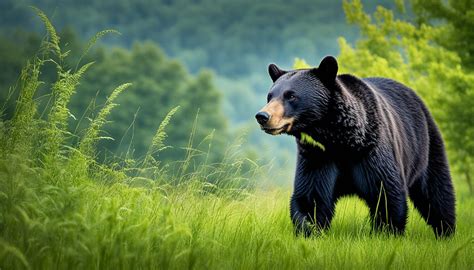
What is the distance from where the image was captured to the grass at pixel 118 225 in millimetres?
3725

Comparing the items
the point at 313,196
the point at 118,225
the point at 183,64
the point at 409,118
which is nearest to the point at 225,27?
the point at 183,64

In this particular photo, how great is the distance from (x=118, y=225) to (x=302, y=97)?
206cm

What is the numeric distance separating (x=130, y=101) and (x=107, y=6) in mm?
119390

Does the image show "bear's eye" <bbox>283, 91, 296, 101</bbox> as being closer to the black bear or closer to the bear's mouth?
the black bear

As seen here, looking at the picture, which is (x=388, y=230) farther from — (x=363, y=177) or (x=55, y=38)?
(x=55, y=38)

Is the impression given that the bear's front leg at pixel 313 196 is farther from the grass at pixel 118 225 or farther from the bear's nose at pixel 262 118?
the bear's nose at pixel 262 118

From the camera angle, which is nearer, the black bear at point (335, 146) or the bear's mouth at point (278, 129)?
the bear's mouth at point (278, 129)

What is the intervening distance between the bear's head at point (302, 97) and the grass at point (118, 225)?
2.36 feet

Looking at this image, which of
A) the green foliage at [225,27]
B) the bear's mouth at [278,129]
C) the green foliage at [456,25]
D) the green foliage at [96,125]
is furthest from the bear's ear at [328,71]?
the green foliage at [225,27]

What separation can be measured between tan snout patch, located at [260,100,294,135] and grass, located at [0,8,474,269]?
673 millimetres

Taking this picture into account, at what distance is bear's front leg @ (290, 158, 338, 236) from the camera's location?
220 inches

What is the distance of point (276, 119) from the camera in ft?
16.8

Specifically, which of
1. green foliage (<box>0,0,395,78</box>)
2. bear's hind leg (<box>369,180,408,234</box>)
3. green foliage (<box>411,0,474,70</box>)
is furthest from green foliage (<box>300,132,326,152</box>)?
green foliage (<box>0,0,395,78</box>)

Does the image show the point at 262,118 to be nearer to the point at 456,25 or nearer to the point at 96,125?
the point at 96,125
